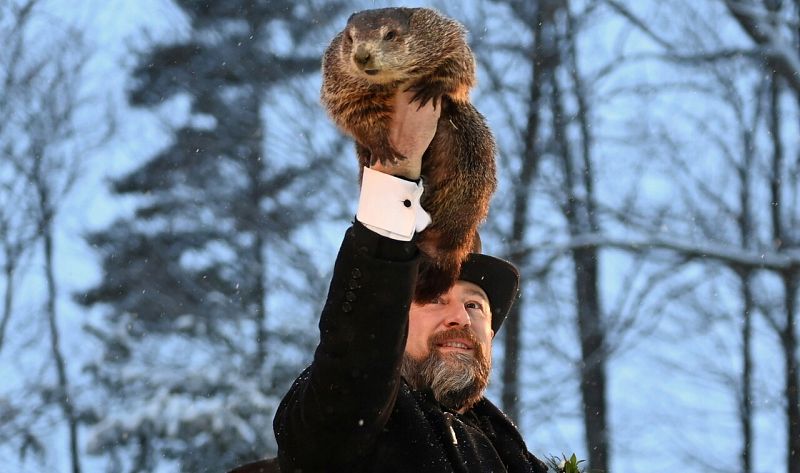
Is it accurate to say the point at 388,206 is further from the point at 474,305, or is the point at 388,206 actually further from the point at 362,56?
the point at 474,305

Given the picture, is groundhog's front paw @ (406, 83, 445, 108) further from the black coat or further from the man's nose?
the man's nose

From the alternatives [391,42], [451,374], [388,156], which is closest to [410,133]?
[388,156]

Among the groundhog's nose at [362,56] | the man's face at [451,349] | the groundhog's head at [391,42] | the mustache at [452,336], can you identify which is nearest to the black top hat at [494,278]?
the man's face at [451,349]

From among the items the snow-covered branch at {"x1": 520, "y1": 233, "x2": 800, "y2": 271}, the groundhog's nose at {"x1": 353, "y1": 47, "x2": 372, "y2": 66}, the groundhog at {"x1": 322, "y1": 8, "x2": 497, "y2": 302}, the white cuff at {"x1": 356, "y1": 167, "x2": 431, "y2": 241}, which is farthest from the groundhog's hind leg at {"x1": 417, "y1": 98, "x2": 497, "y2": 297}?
the snow-covered branch at {"x1": 520, "y1": 233, "x2": 800, "y2": 271}

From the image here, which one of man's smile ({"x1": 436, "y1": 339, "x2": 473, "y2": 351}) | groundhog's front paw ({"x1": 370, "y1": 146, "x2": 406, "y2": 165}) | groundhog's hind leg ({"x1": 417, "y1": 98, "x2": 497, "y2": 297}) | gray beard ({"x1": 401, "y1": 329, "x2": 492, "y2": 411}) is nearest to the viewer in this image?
groundhog's front paw ({"x1": 370, "y1": 146, "x2": 406, "y2": 165})

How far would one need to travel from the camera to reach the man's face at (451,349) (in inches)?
121

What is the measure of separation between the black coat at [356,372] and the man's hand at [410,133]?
0.64ft

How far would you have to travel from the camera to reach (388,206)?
2.33 metres

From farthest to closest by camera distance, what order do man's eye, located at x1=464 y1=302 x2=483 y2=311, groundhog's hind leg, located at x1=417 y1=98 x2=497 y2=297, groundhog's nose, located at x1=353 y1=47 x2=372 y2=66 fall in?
man's eye, located at x1=464 y1=302 x2=483 y2=311 < groundhog's hind leg, located at x1=417 y1=98 x2=497 y2=297 < groundhog's nose, located at x1=353 y1=47 x2=372 y2=66

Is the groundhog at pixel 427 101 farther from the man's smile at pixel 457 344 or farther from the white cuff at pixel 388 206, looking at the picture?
the man's smile at pixel 457 344

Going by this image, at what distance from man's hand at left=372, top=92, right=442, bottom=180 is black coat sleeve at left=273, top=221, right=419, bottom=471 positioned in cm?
19

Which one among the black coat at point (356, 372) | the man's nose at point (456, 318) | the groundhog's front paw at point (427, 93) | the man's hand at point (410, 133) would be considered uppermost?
the groundhog's front paw at point (427, 93)

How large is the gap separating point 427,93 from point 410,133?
18 cm

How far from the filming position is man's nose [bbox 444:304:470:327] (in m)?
3.24
